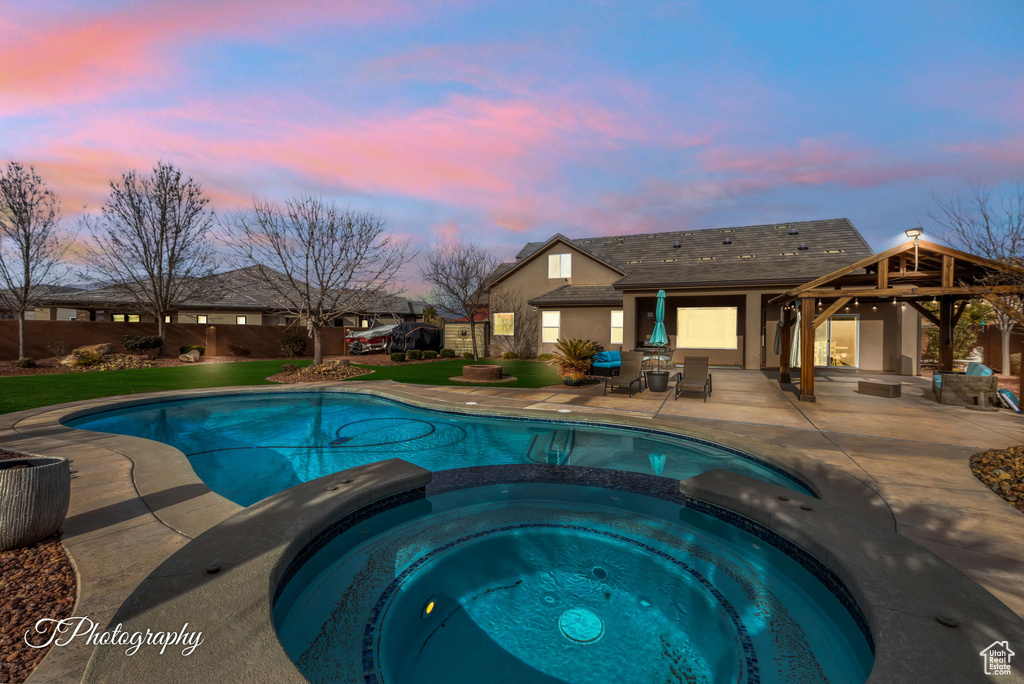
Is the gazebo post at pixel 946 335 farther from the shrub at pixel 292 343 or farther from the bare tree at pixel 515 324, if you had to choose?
the shrub at pixel 292 343

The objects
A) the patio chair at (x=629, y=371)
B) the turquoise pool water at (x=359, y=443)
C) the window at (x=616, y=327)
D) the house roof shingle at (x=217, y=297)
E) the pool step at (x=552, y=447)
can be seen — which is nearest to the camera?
the turquoise pool water at (x=359, y=443)

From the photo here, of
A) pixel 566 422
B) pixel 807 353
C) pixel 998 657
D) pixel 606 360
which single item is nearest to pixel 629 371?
pixel 606 360

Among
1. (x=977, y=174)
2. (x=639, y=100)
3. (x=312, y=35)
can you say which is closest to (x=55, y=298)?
(x=312, y=35)

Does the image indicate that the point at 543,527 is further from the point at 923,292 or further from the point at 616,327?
the point at 616,327

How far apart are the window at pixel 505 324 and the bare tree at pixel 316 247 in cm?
829

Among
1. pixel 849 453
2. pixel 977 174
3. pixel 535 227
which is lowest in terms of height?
pixel 849 453

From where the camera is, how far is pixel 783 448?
631 cm

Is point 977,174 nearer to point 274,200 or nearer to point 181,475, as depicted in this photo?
point 181,475

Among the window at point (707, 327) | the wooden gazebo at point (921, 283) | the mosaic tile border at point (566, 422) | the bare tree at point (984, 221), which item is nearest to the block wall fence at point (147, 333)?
the mosaic tile border at point (566, 422)

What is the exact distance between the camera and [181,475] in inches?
201

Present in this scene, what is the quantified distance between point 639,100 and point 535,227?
75.0ft

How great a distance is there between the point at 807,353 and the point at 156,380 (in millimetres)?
20846

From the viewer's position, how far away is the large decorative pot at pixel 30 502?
3180 millimetres

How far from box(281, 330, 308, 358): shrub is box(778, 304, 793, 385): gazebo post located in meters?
25.1
